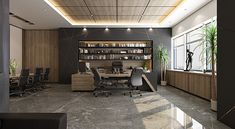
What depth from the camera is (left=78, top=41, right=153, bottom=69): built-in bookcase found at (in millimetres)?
12289

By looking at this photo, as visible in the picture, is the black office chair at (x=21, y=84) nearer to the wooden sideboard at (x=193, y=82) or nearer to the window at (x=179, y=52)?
the wooden sideboard at (x=193, y=82)

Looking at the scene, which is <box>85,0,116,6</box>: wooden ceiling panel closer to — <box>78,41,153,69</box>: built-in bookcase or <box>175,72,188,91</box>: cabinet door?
<box>175,72,188,91</box>: cabinet door

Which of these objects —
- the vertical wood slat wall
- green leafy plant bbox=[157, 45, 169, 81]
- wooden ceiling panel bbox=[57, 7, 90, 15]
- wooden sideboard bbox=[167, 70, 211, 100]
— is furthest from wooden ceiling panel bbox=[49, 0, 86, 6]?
green leafy plant bbox=[157, 45, 169, 81]

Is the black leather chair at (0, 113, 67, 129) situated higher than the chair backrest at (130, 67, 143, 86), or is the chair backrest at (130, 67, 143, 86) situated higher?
the chair backrest at (130, 67, 143, 86)

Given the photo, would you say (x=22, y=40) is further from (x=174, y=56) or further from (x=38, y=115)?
(x=38, y=115)

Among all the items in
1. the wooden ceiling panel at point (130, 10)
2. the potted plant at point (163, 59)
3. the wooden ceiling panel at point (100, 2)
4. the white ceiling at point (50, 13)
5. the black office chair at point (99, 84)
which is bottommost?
the black office chair at point (99, 84)

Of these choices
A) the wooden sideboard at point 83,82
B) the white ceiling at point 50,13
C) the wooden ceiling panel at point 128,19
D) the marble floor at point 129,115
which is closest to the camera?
the marble floor at point 129,115

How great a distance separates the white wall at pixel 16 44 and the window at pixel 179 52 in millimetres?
8823

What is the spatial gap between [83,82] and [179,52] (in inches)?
215

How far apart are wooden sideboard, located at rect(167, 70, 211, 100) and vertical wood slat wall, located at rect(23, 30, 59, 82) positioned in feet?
22.7

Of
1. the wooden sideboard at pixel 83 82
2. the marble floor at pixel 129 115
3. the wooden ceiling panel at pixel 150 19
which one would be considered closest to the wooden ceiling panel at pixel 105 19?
the wooden ceiling panel at pixel 150 19

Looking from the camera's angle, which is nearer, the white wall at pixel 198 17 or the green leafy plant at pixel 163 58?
the white wall at pixel 198 17

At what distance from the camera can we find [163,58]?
1177 cm

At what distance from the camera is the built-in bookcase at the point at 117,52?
12.3 meters
